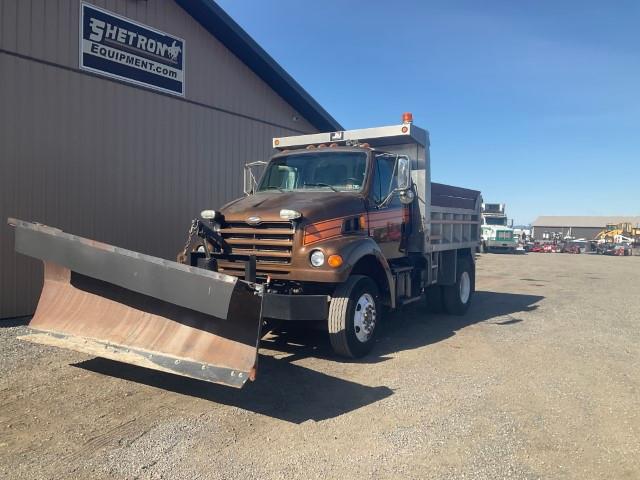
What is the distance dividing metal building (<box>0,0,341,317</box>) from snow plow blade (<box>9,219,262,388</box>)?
2938mm

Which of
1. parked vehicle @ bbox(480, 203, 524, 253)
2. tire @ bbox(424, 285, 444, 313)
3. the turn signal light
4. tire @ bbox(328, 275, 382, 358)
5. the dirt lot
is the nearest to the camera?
the dirt lot

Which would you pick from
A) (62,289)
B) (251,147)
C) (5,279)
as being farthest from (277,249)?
(251,147)

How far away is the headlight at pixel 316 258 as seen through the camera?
5602 mm

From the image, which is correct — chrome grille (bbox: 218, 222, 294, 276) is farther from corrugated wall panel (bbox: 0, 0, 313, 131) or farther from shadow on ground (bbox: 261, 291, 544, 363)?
corrugated wall panel (bbox: 0, 0, 313, 131)

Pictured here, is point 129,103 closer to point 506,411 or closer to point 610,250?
point 506,411

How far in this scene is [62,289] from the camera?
18.0 feet

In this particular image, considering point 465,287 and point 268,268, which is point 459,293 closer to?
point 465,287

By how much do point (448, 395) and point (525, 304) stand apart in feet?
22.5

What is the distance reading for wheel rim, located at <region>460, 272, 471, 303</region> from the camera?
951cm

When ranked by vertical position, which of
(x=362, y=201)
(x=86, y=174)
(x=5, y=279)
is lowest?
(x=5, y=279)

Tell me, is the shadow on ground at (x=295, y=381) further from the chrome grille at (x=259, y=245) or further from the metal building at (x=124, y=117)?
the metal building at (x=124, y=117)

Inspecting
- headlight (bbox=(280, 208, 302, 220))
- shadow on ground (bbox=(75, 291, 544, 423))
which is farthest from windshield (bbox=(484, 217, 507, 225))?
headlight (bbox=(280, 208, 302, 220))

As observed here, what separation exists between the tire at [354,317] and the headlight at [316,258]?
41 centimetres

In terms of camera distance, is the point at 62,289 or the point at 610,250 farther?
the point at 610,250
